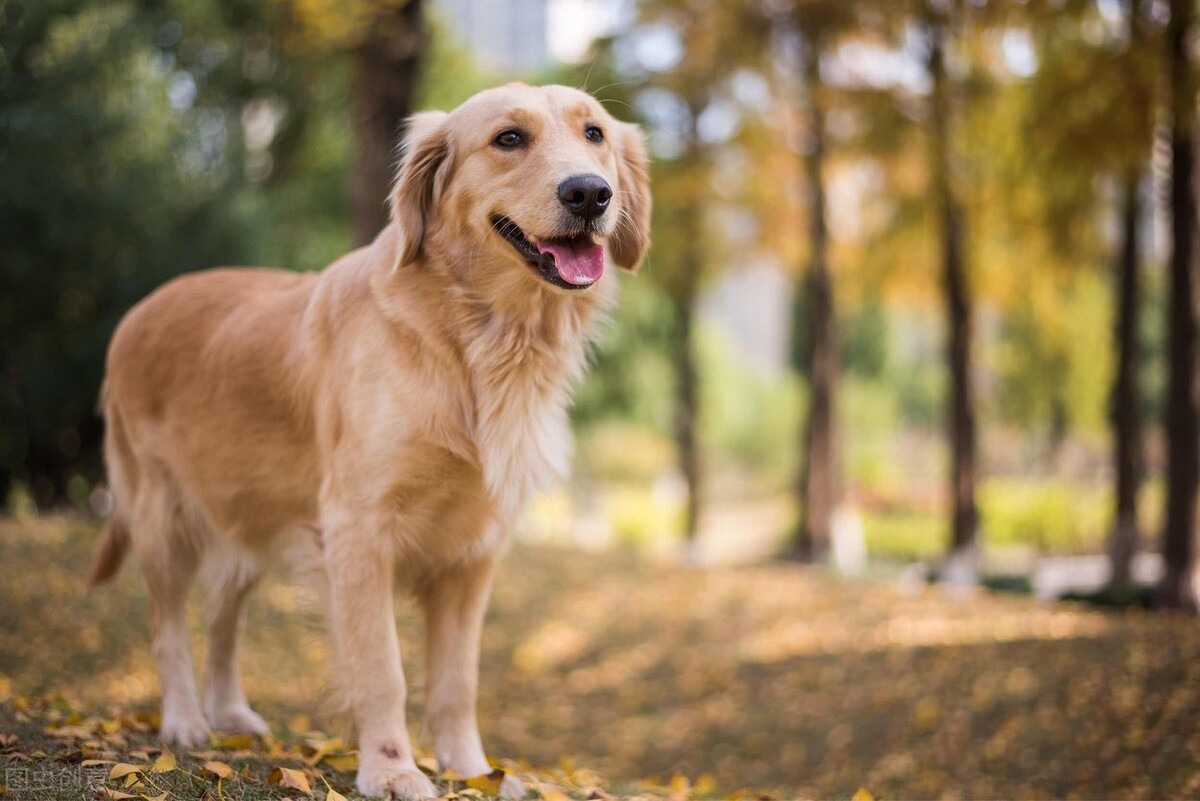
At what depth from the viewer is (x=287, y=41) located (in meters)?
11.0

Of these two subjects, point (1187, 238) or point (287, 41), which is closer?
point (1187, 238)

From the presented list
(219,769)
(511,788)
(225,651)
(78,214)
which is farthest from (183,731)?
(78,214)

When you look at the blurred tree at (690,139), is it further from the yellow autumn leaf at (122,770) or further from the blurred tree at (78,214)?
the yellow autumn leaf at (122,770)

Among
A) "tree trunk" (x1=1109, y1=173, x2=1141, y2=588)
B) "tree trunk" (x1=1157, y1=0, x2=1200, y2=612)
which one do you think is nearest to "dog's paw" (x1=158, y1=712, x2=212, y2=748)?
"tree trunk" (x1=1157, y1=0, x2=1200, y2=612)

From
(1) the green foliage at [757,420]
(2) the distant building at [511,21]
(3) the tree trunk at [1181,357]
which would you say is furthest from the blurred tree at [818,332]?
(2) the distant building at [511,21]

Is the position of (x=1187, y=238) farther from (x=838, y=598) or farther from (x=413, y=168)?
(x=413, y=168)

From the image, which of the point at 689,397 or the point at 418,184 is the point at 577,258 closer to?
the point at 418,184

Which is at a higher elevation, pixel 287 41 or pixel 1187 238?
pixel 287 41

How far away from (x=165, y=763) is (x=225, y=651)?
1401 mm

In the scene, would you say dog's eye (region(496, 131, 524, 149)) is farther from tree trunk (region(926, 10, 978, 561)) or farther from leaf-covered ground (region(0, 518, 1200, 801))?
tree trunk (region(926, 10, 978, 561))

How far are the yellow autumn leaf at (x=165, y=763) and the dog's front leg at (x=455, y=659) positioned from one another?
0.90 metres

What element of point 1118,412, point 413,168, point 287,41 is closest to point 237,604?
point 413,168

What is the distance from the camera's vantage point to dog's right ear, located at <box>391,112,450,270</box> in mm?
3854

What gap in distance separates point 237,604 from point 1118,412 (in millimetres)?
11033
